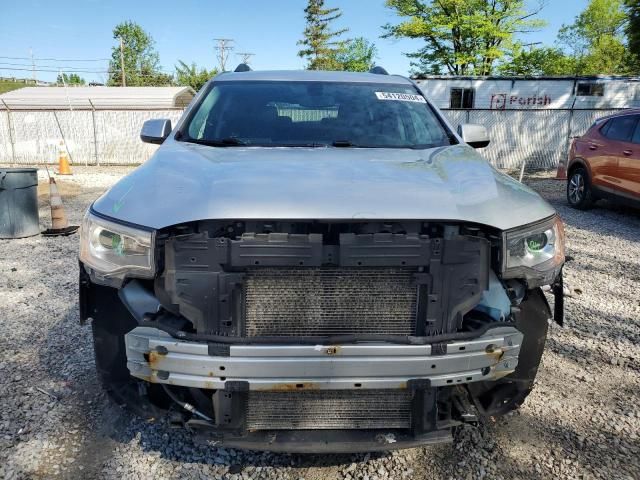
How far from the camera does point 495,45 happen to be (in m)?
37.0

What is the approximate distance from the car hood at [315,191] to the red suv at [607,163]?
6.66 m

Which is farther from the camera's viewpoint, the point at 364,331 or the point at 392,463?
the point at 392,463

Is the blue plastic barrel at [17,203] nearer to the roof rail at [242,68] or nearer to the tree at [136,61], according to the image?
the roof rail at [242,68]

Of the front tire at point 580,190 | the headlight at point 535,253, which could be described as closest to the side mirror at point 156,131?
the headlight at point 535,253

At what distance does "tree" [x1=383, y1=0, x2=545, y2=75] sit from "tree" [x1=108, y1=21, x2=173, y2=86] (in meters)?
44.5

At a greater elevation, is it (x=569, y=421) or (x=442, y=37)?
(x=442, y=37)

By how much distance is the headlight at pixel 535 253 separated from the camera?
2.13m

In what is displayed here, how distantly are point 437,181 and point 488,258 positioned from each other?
42 centimetres

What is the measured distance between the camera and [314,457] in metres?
2.55

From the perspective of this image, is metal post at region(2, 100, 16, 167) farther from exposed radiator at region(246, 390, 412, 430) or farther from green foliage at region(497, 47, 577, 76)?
green foliage at region(497, 47, 577, 76)

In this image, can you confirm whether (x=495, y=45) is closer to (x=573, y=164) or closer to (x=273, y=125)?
(x=573, y=164)

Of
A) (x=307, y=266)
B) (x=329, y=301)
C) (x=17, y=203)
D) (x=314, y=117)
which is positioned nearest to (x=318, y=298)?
(x=329, y=301)

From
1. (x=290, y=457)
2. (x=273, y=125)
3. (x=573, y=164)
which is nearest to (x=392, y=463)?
(x=290, y=457)

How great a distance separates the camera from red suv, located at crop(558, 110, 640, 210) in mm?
7988
